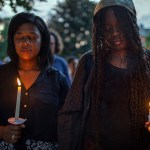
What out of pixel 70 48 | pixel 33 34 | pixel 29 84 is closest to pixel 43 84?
pixel 29 84

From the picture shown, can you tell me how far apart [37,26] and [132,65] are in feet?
2.98

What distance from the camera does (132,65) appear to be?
10.1ft

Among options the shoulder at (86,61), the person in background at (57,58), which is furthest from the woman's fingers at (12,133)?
the person in background at (57,58)

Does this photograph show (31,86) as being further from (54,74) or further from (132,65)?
(132,65)

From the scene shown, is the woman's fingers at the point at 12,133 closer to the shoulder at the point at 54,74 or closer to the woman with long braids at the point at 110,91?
the woman with long braids at the point at 110,91

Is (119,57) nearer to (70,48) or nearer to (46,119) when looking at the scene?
(46,119)

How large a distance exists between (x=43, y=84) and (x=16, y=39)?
0.44 m

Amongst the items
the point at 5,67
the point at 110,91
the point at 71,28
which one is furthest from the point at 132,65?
the point at 71,28

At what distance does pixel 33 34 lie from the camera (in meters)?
3.45

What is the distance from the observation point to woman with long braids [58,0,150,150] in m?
2.96

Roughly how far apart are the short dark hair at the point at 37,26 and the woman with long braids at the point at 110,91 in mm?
520

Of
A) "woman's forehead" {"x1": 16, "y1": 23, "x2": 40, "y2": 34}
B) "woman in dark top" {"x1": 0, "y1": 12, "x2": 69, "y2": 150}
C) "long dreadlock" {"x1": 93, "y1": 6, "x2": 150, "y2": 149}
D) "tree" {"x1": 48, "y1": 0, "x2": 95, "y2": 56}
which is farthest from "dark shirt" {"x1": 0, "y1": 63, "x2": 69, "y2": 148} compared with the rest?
"tree" {"x1": 48, "y1": 0, "x2": 95, "y2": 56}

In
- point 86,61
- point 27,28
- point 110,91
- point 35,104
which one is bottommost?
point 35,104

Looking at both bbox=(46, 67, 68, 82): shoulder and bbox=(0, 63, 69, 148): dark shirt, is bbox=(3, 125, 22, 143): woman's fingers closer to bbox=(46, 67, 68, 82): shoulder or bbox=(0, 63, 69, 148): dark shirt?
bbox=(0, 63, 69, 148): dark shirt
